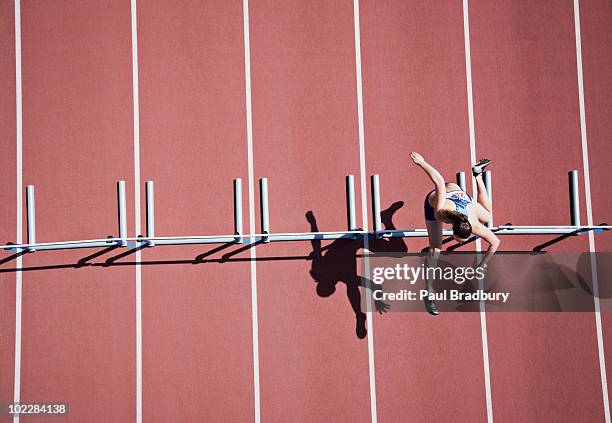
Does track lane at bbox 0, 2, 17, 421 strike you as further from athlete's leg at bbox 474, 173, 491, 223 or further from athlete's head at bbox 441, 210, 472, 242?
athlete's leg at bbox 474, 173, 491, 223

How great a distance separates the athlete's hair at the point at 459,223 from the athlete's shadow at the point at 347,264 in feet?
2.71

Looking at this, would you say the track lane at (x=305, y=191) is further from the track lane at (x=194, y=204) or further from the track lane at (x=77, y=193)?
the track lane at (x=77, y=193)

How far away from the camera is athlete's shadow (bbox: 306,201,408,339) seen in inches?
181

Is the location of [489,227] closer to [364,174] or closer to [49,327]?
[364,174]

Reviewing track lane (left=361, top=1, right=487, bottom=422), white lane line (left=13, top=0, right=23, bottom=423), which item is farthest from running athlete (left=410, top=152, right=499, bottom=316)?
white lane line (left=13, top=0, right=23, bottom=423)

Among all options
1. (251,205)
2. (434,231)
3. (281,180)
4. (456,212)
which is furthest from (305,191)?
(456,212)

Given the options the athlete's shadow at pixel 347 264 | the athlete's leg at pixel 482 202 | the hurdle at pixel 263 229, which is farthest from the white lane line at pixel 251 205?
the athlete's leg at pixel 482 202

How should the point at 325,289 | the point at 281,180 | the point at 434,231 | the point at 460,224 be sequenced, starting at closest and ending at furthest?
the point at 460,224 → the point at 434,231 → the point at 325,289 → the point at 281,180

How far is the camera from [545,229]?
4.34 meters

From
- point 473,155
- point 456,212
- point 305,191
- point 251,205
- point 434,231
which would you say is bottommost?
point 434,231

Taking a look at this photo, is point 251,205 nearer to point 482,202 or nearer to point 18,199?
point 482,202

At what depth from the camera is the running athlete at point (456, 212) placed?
151 inches

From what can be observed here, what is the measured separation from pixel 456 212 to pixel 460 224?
0.39 feet

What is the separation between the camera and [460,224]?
3.78 meters
